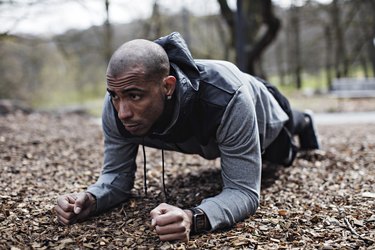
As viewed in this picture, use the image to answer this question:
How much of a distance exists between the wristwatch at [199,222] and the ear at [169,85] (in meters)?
0.62

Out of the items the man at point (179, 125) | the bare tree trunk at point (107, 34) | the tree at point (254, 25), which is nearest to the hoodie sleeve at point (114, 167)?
the man at point (179, 125)

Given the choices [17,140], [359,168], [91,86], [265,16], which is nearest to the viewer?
[359,168]

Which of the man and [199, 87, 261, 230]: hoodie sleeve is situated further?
[199, 87, 261, 230]: hoodie sleeve

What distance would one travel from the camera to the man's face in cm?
219

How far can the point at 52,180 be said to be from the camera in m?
3.60

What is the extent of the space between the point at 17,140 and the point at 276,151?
3.28m

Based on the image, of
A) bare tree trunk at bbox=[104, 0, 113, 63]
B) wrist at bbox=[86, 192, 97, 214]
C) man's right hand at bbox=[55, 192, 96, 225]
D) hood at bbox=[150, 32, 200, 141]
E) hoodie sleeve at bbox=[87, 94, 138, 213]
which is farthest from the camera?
bare tree trunk at bbox=[104, 0, 113, 63]

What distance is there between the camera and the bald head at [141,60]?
2.20m

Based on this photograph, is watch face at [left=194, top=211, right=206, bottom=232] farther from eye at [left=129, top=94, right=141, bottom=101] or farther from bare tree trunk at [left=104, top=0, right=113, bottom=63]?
bare tree trunk at [left=104, top=0, right=113, bottom=63]

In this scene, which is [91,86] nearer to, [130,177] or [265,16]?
[265,16]

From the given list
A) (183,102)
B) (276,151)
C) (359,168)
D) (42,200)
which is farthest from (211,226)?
(359,168)

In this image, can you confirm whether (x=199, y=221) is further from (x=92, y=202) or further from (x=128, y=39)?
(x=128, y=39)

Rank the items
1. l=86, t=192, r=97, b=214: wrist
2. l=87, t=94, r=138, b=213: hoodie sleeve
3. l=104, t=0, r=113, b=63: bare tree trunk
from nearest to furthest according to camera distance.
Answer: l=86, t=192, r=97, b=214: wrist, l=87, t=94, r=138, b=213: hoodie sleeve, l=104, t=0, r=113, b=63: bare tree trunk

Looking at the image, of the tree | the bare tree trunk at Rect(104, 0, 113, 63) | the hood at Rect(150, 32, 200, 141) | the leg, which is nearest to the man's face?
the hood at Rect(150, 32, 200, 141)
